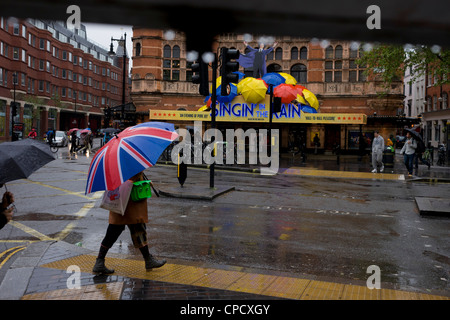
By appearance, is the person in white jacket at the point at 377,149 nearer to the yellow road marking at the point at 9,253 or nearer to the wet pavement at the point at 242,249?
the wet pavement at the point at 242,249

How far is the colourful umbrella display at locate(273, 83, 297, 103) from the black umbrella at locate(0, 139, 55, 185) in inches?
1001

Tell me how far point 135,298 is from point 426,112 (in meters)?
57.2

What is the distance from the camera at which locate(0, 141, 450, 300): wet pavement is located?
461 centimetres

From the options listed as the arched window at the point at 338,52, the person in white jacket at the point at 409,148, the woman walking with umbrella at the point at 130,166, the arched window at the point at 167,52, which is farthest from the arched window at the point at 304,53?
the woman walking with umbrella at the point at 130,166

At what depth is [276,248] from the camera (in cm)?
669

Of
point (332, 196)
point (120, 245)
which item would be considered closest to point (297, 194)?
point (332, 196)

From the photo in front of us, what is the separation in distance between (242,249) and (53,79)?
64415 mm

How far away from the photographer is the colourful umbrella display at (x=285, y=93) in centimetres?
2919

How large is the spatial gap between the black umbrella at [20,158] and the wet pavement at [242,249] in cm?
129

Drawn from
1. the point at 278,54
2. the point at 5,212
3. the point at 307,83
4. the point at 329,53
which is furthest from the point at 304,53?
the point at 5,212

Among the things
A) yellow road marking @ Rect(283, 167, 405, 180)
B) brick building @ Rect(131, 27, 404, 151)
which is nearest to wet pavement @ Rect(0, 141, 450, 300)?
yellow road marking @ Rect(283, 167, 405, 180)

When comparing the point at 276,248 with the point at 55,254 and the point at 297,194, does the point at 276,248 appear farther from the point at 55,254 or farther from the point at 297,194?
the point at 297,194

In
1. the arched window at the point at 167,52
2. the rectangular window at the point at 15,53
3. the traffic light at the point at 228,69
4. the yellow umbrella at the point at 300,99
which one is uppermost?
the rectangular window at the point at 15,53

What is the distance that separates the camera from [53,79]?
208ft
